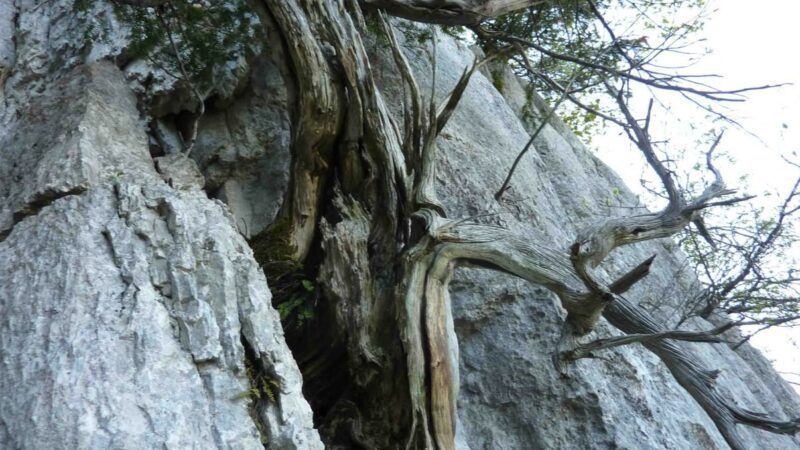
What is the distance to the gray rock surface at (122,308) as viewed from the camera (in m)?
2.99

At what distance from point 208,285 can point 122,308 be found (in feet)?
1.47

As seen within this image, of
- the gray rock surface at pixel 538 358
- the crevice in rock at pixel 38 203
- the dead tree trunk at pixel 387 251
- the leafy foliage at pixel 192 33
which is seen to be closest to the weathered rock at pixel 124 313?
the crevice in rock at pixel 38 203

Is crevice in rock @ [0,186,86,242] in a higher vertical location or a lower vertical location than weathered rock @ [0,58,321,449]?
higher

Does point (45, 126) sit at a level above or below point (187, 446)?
above

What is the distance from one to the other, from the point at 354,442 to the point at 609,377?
1.84 meters

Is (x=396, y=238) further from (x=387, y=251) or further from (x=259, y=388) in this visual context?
(x=259, y=388)

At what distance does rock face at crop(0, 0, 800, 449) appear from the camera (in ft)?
10.3

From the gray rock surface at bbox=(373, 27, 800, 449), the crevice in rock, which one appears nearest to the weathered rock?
the crevice in rock

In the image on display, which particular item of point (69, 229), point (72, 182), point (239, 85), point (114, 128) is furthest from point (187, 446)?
point (239, 85)

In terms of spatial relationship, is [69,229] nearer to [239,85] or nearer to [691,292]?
[239,85]

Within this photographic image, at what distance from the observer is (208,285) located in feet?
12.4

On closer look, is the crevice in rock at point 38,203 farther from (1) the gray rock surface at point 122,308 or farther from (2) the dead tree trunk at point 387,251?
(2) the dead tree trunk at point 387,251

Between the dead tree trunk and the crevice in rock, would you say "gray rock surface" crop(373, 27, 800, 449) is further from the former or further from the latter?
the crevice in rock

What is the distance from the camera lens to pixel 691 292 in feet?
21.1
